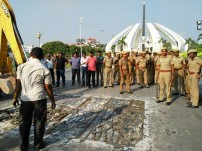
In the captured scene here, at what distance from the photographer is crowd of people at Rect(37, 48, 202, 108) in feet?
28.4

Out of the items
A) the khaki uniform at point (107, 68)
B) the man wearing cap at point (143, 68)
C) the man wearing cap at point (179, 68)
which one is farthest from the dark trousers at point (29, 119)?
the man wearing cap at point (143, 68)

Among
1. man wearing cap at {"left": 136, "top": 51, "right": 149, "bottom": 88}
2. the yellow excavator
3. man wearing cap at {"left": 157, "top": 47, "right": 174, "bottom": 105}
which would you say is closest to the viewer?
the yellow excavator

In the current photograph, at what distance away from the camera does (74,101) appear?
9133mm

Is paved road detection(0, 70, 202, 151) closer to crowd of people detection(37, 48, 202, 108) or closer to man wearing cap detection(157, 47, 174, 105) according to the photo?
man wearing cap detection(157, 47, 174, 105)

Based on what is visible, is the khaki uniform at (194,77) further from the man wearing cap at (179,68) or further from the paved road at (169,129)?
the man wearing cap at (179,68)

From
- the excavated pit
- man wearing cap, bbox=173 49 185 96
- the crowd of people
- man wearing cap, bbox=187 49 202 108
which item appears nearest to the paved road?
the excavated pit

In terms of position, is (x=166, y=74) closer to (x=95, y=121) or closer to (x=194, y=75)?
(x=194, y=75)

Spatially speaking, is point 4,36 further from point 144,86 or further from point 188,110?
point 144,86

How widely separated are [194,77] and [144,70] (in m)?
4.75

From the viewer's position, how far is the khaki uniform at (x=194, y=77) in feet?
27.7

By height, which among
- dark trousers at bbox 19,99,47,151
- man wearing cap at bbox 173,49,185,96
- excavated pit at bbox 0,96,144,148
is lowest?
excavated pit at bbox 0,96,144,148

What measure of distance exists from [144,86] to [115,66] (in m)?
1.84

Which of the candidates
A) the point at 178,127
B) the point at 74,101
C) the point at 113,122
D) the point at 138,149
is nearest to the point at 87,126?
the point at 113,122

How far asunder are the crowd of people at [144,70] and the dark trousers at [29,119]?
5.09m
